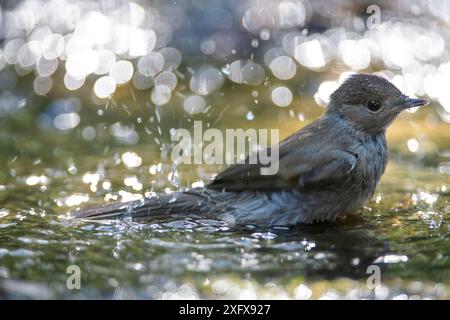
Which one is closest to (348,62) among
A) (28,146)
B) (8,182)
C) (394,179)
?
(394,179)

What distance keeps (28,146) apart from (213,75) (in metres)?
3.33

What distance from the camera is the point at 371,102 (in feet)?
21.8

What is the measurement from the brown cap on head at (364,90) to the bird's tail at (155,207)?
150 centimetres

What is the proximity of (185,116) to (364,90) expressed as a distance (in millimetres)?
3384

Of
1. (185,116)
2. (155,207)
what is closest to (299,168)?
(155,207)

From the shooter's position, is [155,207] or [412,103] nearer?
[155,207]

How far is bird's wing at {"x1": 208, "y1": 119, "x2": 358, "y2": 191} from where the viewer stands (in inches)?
247

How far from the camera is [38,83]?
1052 centimetres

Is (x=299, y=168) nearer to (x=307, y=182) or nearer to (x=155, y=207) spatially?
(x=307, y=182)

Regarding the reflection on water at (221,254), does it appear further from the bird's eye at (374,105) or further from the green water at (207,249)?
the bird's eye at (374,105)

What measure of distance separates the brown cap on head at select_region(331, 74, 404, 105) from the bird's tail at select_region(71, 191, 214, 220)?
4.93 ft

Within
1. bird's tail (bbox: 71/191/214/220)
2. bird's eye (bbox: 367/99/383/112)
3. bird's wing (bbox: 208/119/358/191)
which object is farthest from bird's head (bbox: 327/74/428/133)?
bird's tail (bbox: 71/191/214/220)
